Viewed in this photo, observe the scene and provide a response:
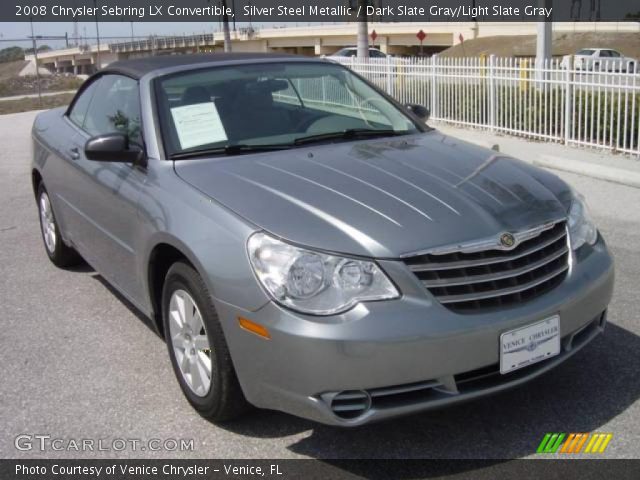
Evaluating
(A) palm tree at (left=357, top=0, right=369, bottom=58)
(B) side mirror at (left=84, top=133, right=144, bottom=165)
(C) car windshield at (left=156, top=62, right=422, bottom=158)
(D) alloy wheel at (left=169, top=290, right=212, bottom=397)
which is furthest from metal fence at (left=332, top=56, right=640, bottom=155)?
(D) alloy wheel at (left=169, top=290, right=212, bottom=397)

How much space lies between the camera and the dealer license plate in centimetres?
303

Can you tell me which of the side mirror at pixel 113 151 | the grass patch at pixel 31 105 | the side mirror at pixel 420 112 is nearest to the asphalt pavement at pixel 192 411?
the side mirror at pixel 113 151

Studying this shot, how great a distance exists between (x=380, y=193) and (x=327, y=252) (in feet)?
1.72

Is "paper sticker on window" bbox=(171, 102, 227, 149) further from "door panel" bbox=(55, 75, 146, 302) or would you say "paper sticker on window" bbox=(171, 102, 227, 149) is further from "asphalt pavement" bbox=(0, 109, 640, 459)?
"asphalt pavement" bbox=(0, 109, 640, 459)

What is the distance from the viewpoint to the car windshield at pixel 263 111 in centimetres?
405

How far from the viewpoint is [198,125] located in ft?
13.3

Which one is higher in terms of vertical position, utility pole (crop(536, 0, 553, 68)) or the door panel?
utility pole (crop(536, 0, 553, 68))

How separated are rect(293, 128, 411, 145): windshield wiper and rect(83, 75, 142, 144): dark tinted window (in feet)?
2.96

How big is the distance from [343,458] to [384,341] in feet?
2.16

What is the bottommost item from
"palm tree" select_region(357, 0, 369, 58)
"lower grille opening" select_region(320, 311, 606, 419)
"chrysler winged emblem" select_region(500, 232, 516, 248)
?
"lower grille opening" select_region(320, 311, 606, 419)

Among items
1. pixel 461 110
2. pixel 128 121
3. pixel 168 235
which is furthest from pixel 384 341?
pixel 461 110

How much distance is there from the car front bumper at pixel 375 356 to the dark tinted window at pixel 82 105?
2811 millimetres

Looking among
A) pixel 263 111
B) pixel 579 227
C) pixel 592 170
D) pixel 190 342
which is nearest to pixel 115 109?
pixel 263 111

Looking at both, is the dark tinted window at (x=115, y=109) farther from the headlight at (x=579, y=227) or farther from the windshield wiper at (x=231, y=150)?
the headlight at (x=579, y=227)
